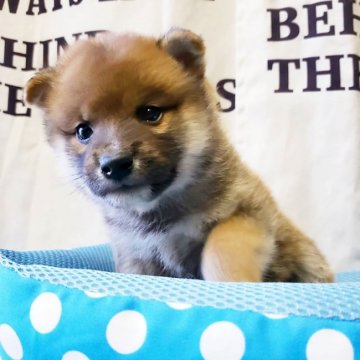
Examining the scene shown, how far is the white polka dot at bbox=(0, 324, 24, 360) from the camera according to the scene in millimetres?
649

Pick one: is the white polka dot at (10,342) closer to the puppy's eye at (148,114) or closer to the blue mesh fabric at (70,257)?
the blue mesh fabric at (70,257)

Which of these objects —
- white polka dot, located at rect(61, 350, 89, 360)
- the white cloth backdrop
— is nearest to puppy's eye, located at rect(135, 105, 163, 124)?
white polka dot, located at rect(61, 350, 89, 360)

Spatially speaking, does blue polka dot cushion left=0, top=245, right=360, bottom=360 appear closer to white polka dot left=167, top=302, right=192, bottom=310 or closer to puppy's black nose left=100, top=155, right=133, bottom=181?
white polka dot left=167, top=302, right=192, bottom=310

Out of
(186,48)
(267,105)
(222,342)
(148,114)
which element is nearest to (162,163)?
(148,114)

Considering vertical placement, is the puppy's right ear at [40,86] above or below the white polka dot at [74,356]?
above

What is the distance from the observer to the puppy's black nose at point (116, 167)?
758 millimetres

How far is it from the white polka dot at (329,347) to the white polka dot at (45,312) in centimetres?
27

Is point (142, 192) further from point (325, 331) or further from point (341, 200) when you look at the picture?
point (341, 200)

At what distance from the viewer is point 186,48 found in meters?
0.92

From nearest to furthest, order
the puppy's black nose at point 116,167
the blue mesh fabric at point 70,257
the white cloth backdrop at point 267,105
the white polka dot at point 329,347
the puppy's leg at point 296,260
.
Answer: the white polka dot at point 329,347 < the puppy's black nose at point 116,167 < the blue mesh fabric at point 70,257 < the puppy's leg at point 296,260 < the white cloth backdrop at point 267,105

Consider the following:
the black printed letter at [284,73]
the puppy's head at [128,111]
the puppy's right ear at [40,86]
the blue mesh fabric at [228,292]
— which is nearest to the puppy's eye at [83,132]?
the puppy's head at [128,111]

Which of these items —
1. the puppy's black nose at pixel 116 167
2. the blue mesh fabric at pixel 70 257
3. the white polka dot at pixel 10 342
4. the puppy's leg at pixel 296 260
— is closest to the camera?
the white polka dot at pixel 10 342

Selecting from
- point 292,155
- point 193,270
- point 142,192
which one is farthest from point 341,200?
point 142,192

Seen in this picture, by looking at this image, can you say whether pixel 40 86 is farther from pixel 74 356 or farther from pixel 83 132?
pixel 74 356
